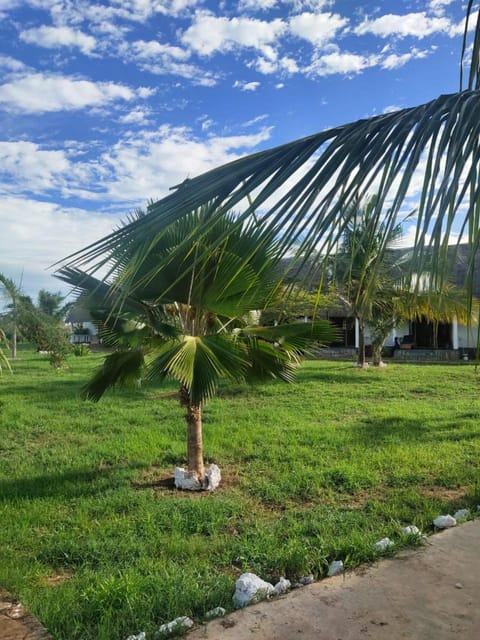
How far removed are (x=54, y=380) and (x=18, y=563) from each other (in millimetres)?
11610

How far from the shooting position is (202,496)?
5305 mm

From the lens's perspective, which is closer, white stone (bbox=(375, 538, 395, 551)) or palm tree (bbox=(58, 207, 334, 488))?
white stone (bbox=(375, 538, 395, 551))

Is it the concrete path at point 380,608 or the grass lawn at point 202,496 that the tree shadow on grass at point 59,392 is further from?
the concrete path at point 380,608

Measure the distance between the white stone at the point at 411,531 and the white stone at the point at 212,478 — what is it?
211 cm

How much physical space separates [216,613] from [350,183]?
259cm

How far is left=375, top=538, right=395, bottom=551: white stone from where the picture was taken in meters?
3.67

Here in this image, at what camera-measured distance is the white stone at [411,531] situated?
383 cm

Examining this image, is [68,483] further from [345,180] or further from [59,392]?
[59,392]

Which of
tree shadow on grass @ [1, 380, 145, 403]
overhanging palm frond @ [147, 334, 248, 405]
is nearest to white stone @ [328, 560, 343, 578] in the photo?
overhanging palm frond @ [147, 334, 248, 405]

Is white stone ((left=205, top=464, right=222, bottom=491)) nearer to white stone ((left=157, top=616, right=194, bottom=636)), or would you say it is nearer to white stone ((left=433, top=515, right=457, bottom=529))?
white stone ((left=433, top=515, right=457, bottom=529))

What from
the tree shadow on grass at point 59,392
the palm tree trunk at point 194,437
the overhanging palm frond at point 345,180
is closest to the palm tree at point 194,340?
the palm tree trunk at point 194,437

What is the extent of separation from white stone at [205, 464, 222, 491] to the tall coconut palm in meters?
4.69

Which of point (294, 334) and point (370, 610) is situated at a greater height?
point (294, 334)

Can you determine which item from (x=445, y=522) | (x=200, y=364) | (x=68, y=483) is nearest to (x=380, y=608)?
(x=445, y=522)
